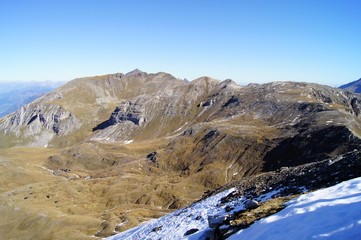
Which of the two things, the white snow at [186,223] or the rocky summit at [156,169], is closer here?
the white snow at [186,223]

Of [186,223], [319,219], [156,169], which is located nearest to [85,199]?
[156,169]

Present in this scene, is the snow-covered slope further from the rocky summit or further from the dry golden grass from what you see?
the dry golden grass

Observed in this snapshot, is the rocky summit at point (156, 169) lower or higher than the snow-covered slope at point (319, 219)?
lower

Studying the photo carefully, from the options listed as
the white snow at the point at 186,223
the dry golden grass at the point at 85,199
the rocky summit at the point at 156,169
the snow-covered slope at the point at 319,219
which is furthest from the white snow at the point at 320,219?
the dry golden grass at the point at 85,199

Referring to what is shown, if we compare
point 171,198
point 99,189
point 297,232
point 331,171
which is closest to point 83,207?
point 99,189

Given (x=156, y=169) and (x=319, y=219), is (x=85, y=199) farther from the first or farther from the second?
(x=319, y=219)

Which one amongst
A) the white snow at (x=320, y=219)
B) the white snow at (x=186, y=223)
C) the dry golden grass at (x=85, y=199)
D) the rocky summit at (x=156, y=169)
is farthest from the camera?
the rocky summit at (x=156, y=169)

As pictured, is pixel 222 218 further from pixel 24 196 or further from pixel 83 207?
pixel 24 196

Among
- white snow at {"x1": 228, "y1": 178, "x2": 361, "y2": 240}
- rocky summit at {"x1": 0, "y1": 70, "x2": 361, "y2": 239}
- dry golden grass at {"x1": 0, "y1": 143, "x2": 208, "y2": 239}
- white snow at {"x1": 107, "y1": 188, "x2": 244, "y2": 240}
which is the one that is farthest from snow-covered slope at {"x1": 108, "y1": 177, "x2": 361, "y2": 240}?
dry golden grass at {"x1": 0, "y1": 143, "x2": 208, "y2": 239}

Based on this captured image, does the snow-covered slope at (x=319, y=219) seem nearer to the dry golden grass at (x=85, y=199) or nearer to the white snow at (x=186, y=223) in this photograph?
the white snow at (x=186, y=223)
